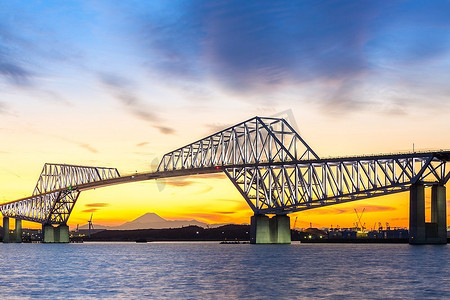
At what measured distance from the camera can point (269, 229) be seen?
149 meters

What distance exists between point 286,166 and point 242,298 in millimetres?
105318

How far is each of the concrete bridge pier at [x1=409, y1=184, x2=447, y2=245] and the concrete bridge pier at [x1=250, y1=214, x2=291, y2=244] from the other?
35.4 metres

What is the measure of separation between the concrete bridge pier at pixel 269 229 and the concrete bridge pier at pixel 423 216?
35.4 m

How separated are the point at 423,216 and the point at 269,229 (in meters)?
41.1

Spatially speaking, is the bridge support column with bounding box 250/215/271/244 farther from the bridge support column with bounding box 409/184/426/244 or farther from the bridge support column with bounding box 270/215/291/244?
the bridge support column with bounding box 409/184/426/244

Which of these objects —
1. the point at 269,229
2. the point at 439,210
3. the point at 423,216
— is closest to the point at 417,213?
the point at 423,216

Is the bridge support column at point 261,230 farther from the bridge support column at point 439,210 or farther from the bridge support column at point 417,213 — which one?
the bridge support column at point 439,210

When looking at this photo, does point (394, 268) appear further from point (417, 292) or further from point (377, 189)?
point (377, 189)

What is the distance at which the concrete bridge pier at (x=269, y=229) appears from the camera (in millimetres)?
147875

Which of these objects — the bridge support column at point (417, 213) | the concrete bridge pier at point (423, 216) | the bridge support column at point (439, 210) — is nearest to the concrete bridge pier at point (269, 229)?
the concrete bridge pier at point (423, 216)

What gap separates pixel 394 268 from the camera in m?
71.7

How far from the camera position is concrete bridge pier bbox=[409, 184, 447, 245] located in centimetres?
11781

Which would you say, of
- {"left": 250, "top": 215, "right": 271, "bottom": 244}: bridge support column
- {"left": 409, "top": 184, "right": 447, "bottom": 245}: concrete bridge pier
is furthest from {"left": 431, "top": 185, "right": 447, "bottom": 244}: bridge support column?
{"left": 250, "top": 215, "right": 271, "bottom": 244}: bridge support column

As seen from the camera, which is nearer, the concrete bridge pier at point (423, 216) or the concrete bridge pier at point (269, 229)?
the concrete bridge pier at point (423, 216)
